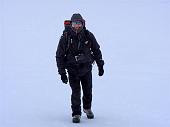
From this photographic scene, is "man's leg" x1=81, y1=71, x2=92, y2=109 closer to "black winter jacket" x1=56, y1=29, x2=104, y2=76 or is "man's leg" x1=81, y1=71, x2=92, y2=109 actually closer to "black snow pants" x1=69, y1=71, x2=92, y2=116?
"black snow pants" x1=69, y1=71, x2=92, y2=116

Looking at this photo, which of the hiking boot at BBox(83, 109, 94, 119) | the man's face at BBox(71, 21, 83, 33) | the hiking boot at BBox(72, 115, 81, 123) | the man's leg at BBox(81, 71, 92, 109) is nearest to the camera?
the man's face at BBox(71, 21, 83, 33)

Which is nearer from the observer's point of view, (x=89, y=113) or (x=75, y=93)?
(x=75, y=93)

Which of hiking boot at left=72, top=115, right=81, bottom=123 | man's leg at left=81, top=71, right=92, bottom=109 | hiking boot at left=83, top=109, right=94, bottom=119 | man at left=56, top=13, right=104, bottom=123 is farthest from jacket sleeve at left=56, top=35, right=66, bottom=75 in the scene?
hiking boot at left=83, top=109, right=94, bottom=119

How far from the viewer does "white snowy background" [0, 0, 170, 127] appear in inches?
334

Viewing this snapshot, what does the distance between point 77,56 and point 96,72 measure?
15.8 feet

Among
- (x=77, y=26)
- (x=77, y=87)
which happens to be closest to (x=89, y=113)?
(x=77, y=87)

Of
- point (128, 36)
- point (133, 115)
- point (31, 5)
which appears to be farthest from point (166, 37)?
point (31, 5)

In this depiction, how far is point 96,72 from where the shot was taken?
12.8 metres

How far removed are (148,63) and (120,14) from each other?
13425 millimetres

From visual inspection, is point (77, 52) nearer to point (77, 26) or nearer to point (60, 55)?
point (60, 55)

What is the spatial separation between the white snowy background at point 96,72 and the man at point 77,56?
1.61 ft

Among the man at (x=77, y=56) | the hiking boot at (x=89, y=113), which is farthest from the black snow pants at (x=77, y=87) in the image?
the hiking boot at (x=89, y=113)

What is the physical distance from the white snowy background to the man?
489 millimetres

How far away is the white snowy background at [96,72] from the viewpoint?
27.8ft
